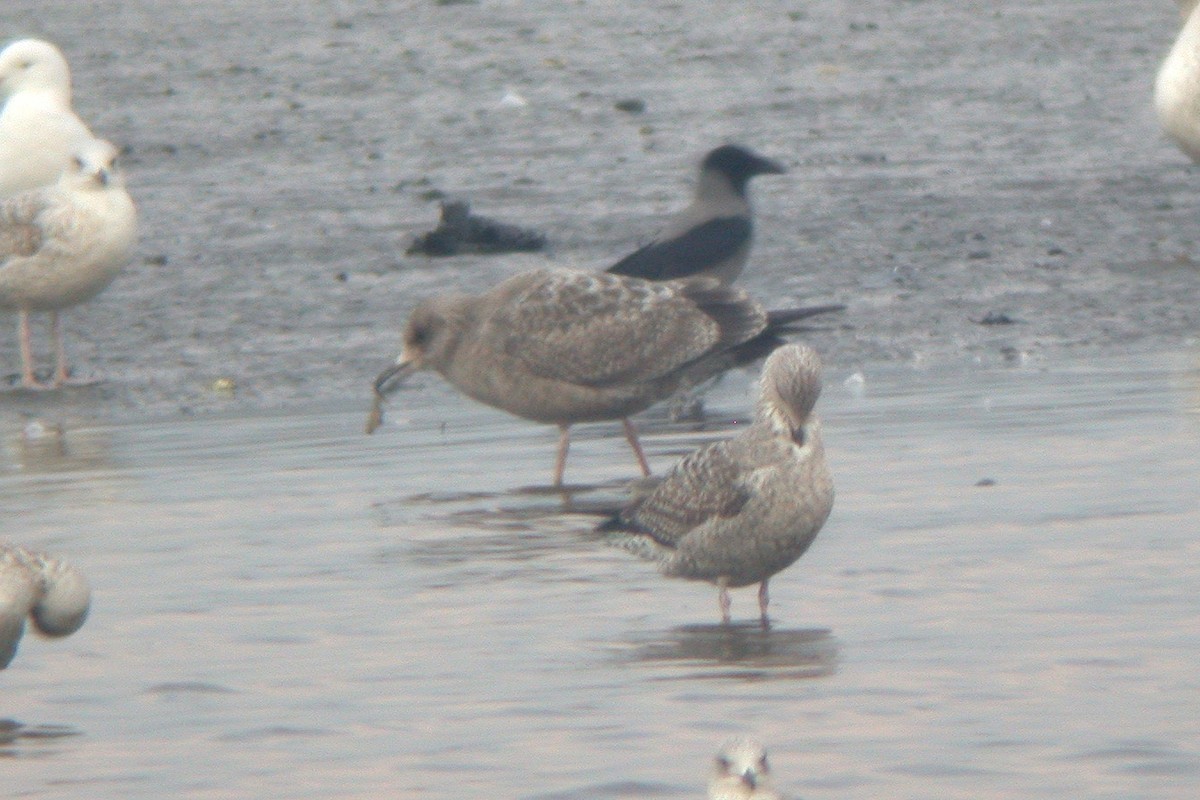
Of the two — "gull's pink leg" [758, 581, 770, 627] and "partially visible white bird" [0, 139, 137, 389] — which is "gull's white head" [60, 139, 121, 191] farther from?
"gull's pink leg" [758, 581, 770, 627]

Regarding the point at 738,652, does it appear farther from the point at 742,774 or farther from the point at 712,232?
the point at 712,232

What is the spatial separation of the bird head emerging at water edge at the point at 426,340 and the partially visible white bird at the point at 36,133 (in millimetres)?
5030

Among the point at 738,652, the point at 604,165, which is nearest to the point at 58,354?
the point at 604,165

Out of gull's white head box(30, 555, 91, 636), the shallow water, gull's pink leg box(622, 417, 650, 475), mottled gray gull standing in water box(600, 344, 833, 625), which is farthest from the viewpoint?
gull's pink leg box(622, 417, 650, 475)

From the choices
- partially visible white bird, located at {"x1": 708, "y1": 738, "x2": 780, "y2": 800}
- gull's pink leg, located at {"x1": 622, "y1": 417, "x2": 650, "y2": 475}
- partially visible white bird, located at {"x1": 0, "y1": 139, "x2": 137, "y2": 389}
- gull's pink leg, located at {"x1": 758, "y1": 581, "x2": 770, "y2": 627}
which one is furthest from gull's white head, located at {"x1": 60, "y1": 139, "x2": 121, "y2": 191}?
partially visible white bird, located at {"x1": 708, "y1": 738, "x2": 780, "y2": 800}

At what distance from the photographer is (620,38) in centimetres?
2620

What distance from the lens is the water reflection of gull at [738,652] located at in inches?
304

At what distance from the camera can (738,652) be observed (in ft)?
26.4

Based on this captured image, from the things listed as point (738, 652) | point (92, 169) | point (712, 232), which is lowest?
point (92, 169)

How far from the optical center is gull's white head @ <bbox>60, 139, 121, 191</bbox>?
15258 mm

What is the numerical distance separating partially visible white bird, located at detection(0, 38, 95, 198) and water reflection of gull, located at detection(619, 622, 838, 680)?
868 cm

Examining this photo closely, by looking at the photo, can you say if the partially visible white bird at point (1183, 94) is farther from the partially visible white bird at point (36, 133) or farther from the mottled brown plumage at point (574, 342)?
the partially visible white bird at point (36, 133)

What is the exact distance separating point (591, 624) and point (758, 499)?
619 millimetres

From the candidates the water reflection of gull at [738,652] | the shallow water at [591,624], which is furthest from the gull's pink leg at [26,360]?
the water reflection of gull at [738,652]
